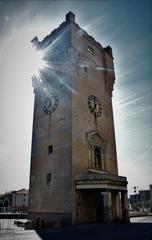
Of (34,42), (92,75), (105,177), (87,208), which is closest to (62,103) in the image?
(92,75)

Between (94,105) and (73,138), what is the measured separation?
7912mm

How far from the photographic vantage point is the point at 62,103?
30.9 m

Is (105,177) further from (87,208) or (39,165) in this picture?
(39,165)

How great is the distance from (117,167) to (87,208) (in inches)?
407

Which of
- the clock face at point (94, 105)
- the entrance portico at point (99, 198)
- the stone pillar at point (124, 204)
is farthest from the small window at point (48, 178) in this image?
the clock face at point (94, 105)

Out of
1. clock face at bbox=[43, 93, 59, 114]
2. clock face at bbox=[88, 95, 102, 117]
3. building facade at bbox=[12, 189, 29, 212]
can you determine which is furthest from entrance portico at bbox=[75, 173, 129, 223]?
building facade at bbox=[12, 189, 29, 212]

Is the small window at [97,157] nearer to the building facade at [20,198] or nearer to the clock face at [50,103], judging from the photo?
the clock face at [50,103]

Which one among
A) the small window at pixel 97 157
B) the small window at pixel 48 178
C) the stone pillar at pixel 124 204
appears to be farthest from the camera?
the small window at pixel 97 157

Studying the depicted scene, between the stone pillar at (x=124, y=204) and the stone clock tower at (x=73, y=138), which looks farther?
the stone pillar at (x=124, y=204)

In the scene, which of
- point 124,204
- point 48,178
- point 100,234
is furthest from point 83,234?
point 124,204

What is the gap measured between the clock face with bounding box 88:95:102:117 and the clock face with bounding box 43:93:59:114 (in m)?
4.91

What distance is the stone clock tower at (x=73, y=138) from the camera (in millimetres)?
25859

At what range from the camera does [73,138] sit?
1098 inches

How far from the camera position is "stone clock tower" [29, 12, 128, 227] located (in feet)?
84.8
